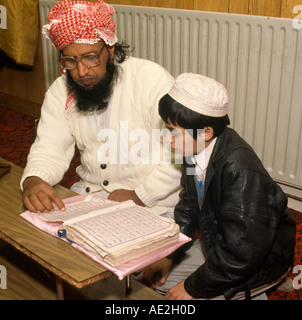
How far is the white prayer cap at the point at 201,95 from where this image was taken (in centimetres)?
168

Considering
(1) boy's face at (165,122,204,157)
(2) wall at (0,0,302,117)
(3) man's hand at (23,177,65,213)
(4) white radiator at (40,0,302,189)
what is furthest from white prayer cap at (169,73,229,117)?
(2) wall at (0,0,302,117)

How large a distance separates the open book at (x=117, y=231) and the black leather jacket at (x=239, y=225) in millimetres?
227

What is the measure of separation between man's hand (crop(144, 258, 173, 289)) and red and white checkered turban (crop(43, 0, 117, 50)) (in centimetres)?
105

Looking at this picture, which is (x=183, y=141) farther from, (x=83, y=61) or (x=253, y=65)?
(x=253, y=65)

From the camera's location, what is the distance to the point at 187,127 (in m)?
1.74

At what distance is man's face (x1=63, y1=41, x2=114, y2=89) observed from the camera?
218cm

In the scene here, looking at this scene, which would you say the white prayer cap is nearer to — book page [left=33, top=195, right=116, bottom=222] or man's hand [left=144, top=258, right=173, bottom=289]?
book page [left=33, top=195, right=116, bottom=222]

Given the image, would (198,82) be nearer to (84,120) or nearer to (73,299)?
(84,120)

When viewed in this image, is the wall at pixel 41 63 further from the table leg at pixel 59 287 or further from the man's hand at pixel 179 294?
the table leg at pixel 59 287

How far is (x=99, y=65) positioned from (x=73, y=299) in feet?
3.52

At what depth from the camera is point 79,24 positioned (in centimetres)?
213

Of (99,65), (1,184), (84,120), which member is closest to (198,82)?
(99,65)

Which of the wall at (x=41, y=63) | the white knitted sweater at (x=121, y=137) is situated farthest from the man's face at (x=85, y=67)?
the wall at (x=41, y=63)

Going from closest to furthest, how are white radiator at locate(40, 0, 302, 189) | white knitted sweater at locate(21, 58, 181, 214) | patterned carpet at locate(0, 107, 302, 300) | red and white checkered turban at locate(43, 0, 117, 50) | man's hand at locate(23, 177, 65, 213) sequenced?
man's hand at locate(23, 177, 65, 213) → red and white checkered turban at locate(43, 0, 117, 50) → white knitted sweater at locate(21, 58, 181, 214) → white radiator at locate(40, 0, 302, 189) → patterned carpet at locate(0, 107, 302, 300)
